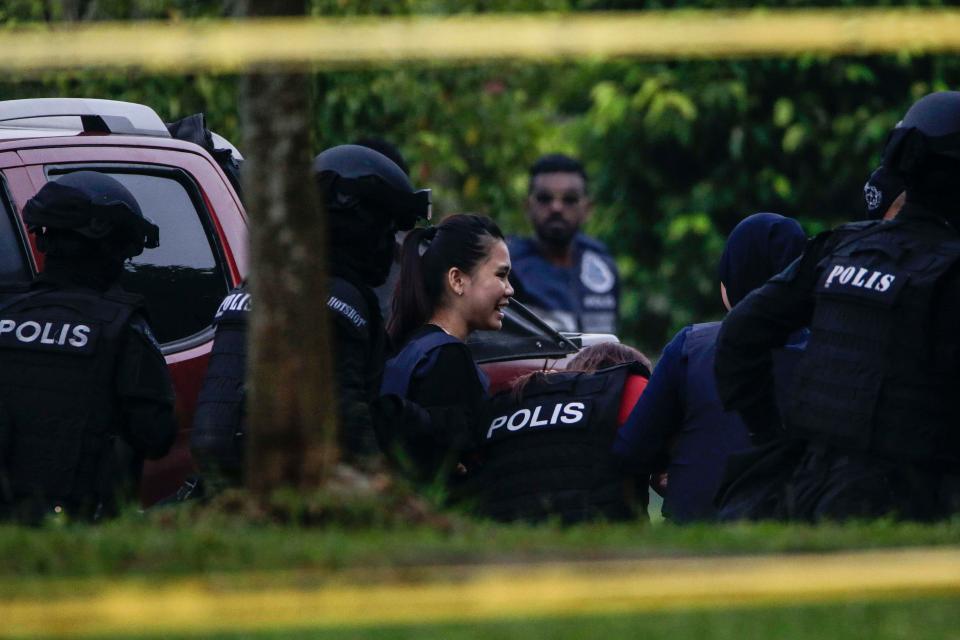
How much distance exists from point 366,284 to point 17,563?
6.70ft

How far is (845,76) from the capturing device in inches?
620

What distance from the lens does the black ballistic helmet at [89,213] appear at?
5.52 m

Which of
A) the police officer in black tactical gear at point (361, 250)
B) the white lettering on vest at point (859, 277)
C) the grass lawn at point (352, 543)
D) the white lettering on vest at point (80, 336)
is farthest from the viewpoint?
the white lettering on vest at point (80, 336)

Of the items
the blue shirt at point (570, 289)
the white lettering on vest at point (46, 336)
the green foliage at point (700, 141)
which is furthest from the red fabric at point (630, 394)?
the green foliage at point (700, 141)

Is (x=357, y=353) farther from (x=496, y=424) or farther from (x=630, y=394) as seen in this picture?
(x=630, y=394)

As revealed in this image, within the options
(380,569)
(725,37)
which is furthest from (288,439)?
(725,37)

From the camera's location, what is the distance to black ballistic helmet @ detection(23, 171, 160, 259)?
18.1 ft

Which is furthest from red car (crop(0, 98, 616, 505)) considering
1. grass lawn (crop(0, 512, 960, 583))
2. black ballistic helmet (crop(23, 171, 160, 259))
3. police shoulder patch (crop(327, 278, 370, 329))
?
grass lawn (crop(0, 512, 960, 583))

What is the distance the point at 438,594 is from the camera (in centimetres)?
336

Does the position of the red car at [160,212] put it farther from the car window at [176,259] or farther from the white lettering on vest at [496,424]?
the white lettering on vest at [496,424]

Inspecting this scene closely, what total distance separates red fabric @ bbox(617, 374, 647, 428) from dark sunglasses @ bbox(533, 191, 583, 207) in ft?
17.1

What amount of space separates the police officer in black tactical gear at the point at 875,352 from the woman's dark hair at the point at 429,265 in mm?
1095

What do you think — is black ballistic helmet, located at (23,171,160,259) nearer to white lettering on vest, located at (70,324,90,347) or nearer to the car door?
white lettering on vest, located at (70,324,90,347)

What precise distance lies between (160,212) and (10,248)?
0.59 meters
